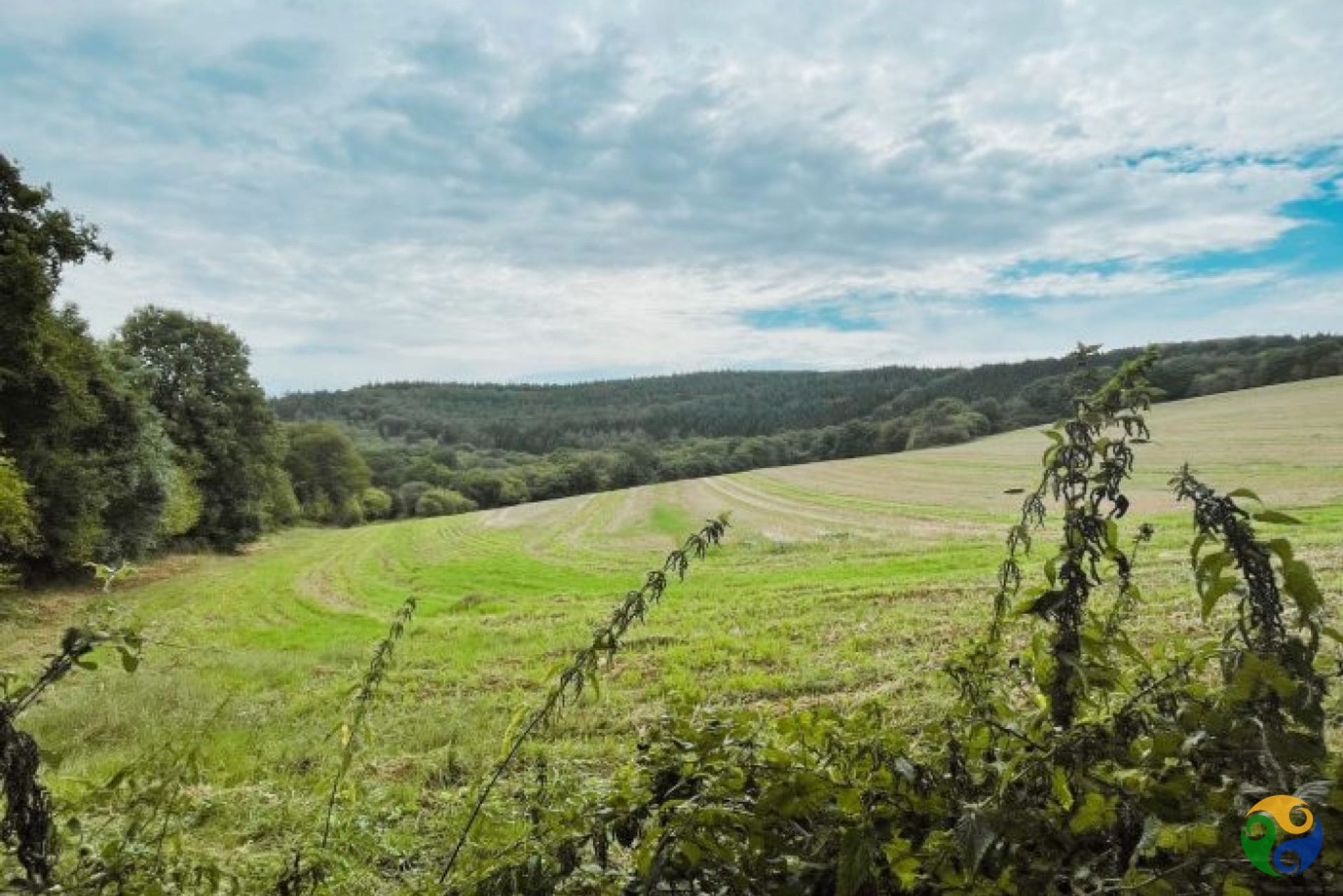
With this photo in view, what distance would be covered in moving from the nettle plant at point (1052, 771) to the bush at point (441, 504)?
8727 cm

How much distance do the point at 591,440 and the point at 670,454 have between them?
46.5 m

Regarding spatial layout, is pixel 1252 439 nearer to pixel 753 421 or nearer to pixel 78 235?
pixel 78 235

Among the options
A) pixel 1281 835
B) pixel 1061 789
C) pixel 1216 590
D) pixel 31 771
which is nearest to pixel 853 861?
pixel 1061 789

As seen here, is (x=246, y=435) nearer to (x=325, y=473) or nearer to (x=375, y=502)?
(x=325, y=473)

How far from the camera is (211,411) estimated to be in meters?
41.5

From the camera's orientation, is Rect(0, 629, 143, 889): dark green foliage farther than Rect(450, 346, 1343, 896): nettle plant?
Yes

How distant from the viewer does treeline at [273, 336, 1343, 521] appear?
219ft

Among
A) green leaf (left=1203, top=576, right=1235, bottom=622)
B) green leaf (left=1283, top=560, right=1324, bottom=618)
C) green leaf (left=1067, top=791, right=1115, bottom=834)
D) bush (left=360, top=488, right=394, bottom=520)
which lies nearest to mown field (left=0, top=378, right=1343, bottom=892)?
green leaf (left=1067, top=791, right=1115, bottom=834)

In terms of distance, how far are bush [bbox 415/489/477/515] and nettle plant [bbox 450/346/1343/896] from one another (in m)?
87.3

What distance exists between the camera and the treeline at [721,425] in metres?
66.6

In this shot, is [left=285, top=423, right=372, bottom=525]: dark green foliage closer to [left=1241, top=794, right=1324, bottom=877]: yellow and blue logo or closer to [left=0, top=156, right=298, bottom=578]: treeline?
[left=0, top=156, right=298, bottom=578]: treeline

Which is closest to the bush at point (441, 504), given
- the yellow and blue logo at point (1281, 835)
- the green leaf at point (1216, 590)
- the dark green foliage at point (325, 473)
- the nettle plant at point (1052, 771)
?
the dark green foliage at point (325, 473)

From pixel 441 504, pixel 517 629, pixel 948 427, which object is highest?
pixel 948 427

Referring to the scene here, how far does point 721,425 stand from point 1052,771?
500 feet
